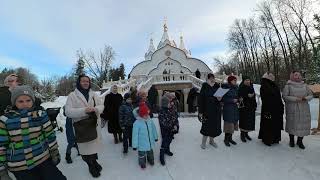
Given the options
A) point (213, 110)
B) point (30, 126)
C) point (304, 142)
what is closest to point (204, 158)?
point (213, 110)

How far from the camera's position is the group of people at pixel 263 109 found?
848 cm

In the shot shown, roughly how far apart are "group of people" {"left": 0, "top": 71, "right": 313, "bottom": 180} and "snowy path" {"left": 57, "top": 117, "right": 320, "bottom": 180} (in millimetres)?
263

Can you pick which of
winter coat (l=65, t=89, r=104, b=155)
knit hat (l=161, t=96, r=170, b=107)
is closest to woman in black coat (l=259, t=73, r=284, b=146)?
knit hat (l=161, t=96, r=170, b=107)

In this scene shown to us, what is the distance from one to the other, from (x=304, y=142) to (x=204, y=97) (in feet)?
10.8

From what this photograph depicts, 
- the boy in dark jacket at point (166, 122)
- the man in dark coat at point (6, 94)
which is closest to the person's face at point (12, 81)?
the man in dark coat at point (6, 94)

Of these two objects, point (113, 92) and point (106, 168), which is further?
point (113, 92)

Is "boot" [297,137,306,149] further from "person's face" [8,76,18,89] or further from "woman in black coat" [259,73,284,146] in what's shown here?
"person's face" [8,76,18,89]

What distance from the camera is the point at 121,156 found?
332 inches

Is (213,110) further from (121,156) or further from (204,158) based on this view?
(121,156)

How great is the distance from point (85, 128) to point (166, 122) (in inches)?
84.5

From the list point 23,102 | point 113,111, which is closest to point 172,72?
point 113,111

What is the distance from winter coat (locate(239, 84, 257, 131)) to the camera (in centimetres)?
914

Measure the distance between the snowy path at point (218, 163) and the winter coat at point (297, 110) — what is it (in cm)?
55

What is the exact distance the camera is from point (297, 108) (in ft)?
27.8
